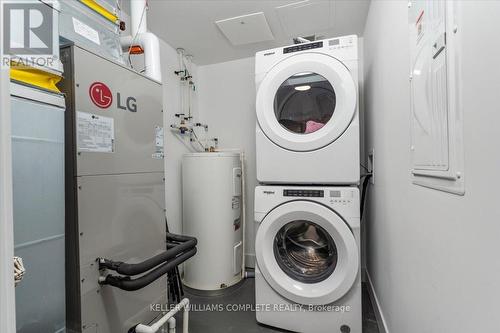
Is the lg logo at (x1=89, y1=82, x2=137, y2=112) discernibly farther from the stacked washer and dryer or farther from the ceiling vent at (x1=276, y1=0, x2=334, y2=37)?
the ceiling vent at (x1=276, y1=0, x2=334, y2=37)

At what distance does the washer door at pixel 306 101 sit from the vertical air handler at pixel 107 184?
721 millimetres

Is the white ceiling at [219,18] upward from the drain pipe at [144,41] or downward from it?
upward

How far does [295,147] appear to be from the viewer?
1484 millimetres

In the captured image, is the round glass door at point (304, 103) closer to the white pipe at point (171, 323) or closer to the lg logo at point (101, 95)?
the lg logo at point (101, 95)

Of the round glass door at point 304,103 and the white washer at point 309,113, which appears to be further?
the round glass door at point 304,103

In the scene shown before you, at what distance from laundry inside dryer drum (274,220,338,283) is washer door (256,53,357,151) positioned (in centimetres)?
53

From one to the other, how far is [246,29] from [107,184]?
1629 mm

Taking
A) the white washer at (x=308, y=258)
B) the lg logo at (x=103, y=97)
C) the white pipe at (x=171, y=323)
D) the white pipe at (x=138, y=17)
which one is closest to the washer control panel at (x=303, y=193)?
the white washer at (x=308, y=258)

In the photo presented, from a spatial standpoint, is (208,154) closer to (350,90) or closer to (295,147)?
(295,147)

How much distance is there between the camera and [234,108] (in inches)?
100.0

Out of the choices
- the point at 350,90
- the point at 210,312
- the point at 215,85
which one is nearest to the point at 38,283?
the point at 210,312

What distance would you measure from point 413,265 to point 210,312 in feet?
4.59

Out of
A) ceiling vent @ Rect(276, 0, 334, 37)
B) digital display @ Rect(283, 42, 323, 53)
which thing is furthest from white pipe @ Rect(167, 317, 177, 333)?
ceiling vent @ Rect(276, 0, 334, 37)

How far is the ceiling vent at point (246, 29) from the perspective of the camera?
5.87ft
